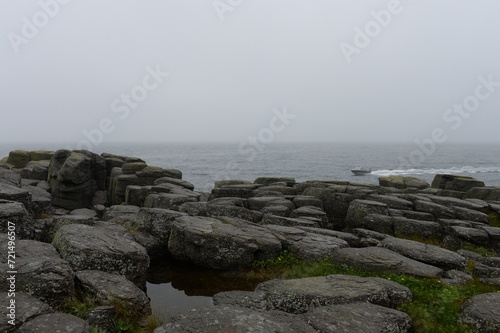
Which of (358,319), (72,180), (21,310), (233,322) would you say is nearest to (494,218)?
(358,319)

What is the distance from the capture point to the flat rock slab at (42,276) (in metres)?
7.25

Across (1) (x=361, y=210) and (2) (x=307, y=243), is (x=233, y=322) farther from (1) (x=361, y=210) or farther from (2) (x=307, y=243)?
(1) (x=361, y=210)

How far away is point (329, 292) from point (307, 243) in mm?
4026

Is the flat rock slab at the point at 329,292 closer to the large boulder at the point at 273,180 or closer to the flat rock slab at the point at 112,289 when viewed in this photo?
the flat rock slab at the point at 112,289

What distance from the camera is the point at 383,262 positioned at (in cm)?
1045

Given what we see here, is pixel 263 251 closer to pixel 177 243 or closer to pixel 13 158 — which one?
pixel 177 243

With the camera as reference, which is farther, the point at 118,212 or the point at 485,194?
the point at 485,194

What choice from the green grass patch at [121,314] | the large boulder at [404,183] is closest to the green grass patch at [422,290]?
the green grass patch at [121,314]

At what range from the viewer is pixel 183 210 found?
15469 millimetres

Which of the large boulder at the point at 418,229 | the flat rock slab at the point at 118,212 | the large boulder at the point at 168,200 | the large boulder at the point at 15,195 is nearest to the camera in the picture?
the large boulder at the point at 15,195

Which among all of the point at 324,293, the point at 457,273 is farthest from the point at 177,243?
the point at 457,273

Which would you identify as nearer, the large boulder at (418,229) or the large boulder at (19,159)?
the large boulder at (418,229)

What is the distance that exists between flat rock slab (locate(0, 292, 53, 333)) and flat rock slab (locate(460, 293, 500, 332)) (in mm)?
8229

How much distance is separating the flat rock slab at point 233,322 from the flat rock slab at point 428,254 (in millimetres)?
6184
